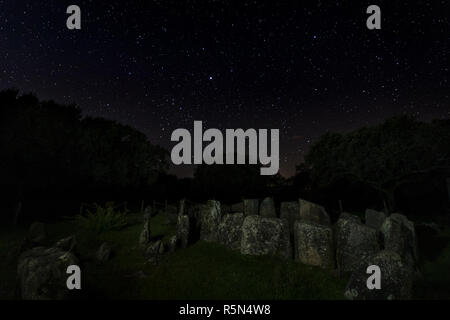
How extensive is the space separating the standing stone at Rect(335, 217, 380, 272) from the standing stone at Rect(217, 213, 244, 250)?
157 inches

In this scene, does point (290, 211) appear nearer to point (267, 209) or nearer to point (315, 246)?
point (267, 209)

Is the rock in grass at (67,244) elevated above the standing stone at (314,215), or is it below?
below

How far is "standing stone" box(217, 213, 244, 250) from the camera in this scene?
10.6m

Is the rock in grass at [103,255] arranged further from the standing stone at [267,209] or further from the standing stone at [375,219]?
the standing stone at [375,219]

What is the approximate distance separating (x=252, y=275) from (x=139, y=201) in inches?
1091

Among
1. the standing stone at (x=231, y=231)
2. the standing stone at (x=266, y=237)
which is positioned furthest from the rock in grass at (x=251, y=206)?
the standing stone at (x=266, y=237)

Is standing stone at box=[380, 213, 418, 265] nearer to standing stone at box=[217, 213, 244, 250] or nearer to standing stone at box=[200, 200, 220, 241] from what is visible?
standing stone at box=[217, 213, 244, 250]

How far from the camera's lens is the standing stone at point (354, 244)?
25.6ft

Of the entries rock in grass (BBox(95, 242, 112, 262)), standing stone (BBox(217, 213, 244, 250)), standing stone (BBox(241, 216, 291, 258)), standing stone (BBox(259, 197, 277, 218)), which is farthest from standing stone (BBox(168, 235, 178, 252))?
standing stone (BBox(259, 197, 277, 218))

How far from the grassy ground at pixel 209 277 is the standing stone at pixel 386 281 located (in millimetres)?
Answer: 478

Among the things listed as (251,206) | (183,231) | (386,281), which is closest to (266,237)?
(183,231)

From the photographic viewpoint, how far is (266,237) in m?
9.60

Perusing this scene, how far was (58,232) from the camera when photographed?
46.9ft

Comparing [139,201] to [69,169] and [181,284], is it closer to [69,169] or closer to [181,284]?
[69,169]
